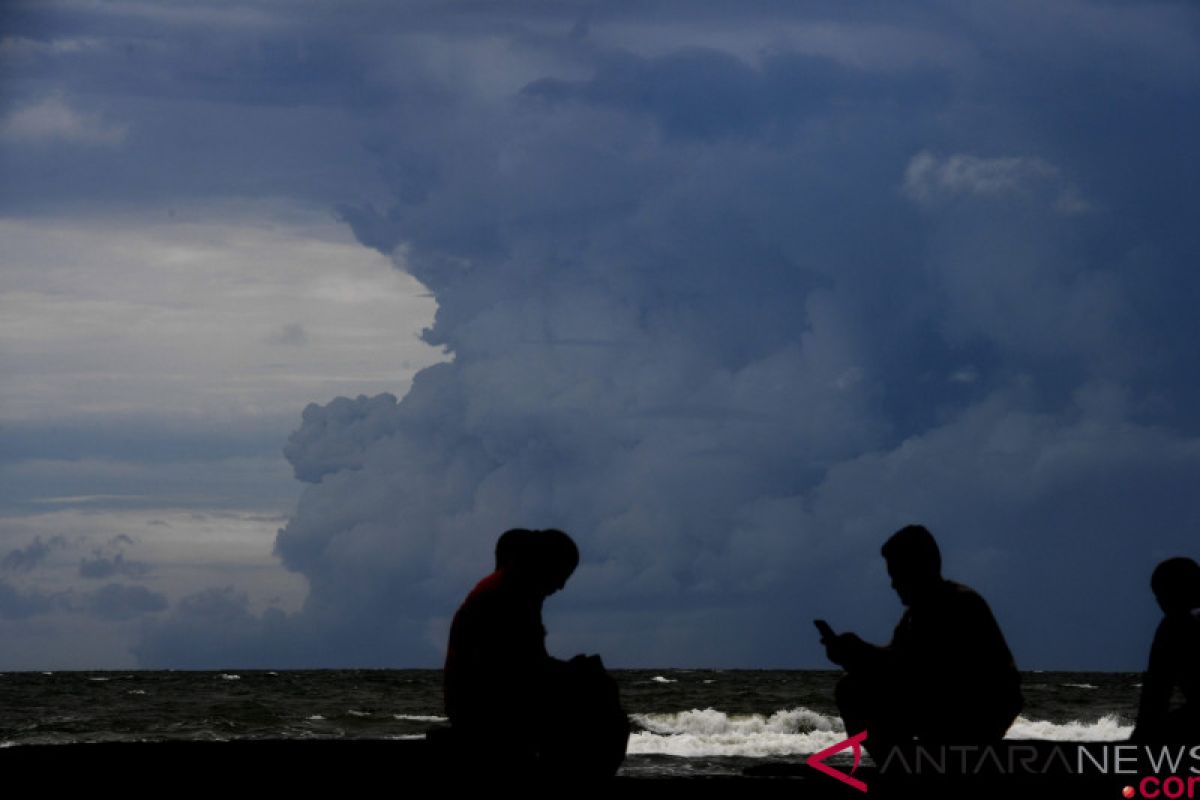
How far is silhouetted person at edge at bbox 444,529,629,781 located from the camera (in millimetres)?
5551

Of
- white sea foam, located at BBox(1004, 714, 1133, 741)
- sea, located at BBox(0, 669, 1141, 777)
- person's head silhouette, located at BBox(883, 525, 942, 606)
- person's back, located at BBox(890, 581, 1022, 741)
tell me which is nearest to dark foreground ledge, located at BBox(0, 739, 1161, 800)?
person's back, located at BBox(890, 581, 1022, 741)

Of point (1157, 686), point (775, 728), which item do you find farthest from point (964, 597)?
point (775, 728)

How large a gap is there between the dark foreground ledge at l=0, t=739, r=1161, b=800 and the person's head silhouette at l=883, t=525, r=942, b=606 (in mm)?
641

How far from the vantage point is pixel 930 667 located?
226 inches

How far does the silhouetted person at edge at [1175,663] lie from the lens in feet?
19.1

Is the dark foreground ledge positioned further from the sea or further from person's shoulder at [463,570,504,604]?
the sea

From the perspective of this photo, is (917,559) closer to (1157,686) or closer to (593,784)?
(1157,686)

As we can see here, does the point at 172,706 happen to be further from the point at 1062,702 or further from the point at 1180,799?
the point at 1180,799

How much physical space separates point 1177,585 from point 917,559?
1095 millimetres

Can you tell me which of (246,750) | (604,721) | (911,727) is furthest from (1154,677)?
(246,750)

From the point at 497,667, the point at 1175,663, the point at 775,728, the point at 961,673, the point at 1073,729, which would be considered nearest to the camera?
the point at 497,667

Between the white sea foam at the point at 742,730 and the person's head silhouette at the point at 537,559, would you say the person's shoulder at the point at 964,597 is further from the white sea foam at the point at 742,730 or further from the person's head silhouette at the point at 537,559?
the white sea foam at the point at 742,730

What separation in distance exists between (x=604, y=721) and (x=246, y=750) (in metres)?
1.93

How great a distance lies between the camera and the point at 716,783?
20.4 feet
